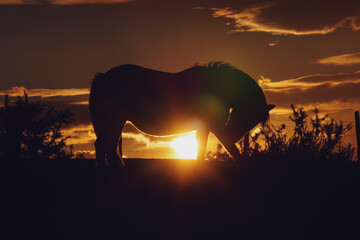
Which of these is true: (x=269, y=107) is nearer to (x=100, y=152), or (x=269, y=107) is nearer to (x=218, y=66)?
(x=218, y=66)

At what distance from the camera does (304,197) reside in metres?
5.94

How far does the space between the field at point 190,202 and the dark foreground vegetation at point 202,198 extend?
0.01 metres

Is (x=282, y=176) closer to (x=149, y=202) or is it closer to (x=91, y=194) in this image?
(x=149, y=202)

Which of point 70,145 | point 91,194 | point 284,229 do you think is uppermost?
point 70,145

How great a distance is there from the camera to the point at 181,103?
7.84 meters

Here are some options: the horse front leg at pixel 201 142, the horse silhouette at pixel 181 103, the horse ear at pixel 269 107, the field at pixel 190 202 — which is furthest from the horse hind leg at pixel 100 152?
the horse ear at pixel 269 107

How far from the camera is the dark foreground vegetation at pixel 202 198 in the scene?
4.71m

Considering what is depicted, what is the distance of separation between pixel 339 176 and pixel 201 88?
2865 mm

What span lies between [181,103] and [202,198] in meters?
2.42

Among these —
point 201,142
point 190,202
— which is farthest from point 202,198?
point 201,142

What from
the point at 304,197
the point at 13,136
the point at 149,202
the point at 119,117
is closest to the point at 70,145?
the point at 13,136

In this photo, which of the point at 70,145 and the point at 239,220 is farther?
the point at 70,145

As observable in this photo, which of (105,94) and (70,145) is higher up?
(105,94)

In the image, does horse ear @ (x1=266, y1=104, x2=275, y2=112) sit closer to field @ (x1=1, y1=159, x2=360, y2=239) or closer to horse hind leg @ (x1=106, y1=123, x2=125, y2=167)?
field @ (x1=1, y1=159, x2=360, y2=239)
